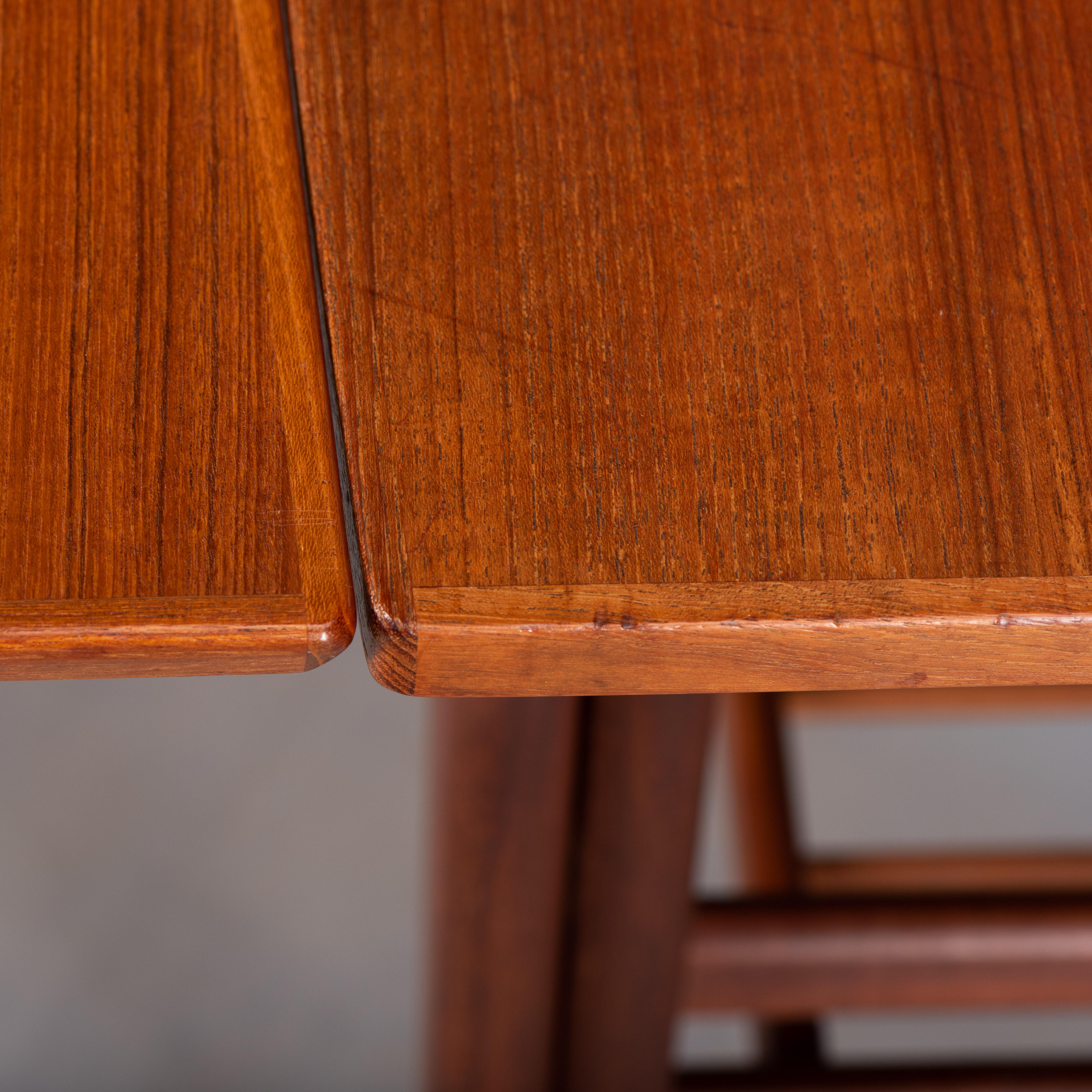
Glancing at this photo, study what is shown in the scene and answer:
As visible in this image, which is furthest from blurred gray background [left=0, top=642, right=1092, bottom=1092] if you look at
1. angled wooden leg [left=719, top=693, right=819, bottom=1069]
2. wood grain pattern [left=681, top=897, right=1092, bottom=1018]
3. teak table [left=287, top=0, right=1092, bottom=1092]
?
teak table [left=287, top=0, right=1092, bottom=1092]

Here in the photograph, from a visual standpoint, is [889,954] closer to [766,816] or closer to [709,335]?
[766,816]

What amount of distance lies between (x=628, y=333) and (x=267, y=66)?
10 centimetres

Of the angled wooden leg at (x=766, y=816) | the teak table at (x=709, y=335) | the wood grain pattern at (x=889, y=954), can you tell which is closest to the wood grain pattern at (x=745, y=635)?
the teak table at (x=709, y=335)

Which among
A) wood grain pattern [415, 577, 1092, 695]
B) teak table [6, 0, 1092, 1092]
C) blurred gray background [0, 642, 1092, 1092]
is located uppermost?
teak table [6, 0, 1092, 1092]

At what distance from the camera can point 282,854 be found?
108 cm

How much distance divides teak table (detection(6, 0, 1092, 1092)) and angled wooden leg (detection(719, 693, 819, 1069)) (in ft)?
1.67

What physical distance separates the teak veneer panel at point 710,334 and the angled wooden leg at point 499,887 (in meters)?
0.18

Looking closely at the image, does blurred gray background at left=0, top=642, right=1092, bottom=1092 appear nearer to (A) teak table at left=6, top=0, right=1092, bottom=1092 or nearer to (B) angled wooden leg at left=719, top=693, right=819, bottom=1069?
(B) angled wooden leg at left=719, top=693, right=819, bottom=1069

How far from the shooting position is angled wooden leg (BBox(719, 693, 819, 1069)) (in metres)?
0.70

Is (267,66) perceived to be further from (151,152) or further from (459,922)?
(459,922)

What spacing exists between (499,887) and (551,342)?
299 millimetres

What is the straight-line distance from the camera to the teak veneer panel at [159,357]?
0.21 metres

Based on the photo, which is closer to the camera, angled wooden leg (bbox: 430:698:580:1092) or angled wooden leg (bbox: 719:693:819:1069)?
angled wooden leg (bbox: 430:698:580:1092)

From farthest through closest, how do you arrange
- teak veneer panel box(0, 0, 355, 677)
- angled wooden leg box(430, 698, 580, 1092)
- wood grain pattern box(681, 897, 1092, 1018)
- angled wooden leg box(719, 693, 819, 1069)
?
angled wooden leg box(719, 693, 819, 1069) → wood grain pattern box(681, 897, 1092, 1018) → angled wooden leg box(430, 698, 580, 1092) → teak veneer panel box(0, 0, 355, 677)
